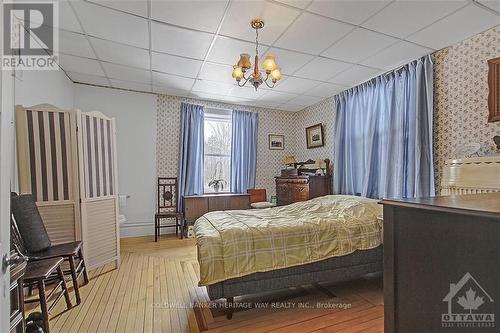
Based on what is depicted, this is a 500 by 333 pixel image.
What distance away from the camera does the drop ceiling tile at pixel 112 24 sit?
7.34ft

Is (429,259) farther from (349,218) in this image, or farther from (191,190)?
(191,190)

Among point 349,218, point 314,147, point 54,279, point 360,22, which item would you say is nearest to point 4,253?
point 54,279

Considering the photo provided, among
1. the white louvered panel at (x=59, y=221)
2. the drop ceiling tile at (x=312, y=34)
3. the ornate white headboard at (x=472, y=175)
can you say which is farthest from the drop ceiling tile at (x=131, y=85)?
→ the ornate white headboard at (x=472, y=175)

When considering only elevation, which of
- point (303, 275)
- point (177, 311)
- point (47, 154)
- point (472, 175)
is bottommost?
point (177, 311)

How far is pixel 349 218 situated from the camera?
2701 millimetres

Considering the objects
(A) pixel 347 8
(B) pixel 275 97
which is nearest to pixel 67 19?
(A) pixel 347 8

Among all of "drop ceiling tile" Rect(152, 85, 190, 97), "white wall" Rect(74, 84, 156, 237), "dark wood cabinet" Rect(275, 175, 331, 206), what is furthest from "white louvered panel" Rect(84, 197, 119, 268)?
"dark wood cabinet" Rect(275, 175, 331, 206)

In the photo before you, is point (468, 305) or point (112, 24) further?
point (112, 24)

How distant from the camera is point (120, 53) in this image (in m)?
3.05

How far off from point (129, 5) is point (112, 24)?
0.41 meters

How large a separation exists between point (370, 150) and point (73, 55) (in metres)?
4.39

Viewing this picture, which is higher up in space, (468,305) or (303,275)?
(468,305)

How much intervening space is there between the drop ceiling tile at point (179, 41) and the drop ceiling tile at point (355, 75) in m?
2.08

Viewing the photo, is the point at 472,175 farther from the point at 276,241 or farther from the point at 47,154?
the point at 47,154
